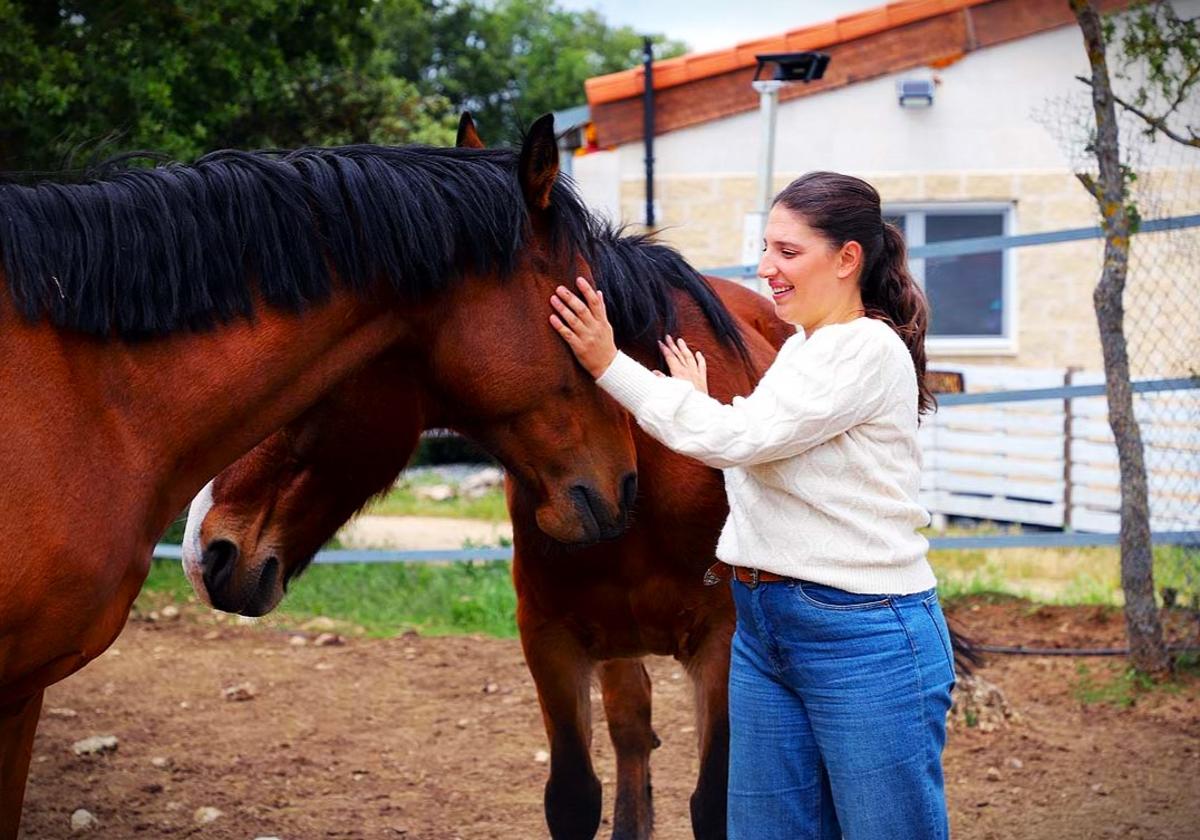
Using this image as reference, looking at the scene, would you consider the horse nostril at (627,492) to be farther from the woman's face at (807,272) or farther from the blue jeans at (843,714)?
the woman's face at (807,272)

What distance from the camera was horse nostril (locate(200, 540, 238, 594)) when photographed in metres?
2.99

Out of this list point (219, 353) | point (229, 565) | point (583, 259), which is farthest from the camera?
point (229, 565)

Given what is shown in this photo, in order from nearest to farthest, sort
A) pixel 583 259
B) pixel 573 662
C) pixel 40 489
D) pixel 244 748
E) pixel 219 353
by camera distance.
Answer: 1. pixel 40 489
2. pixel 219 353
3. pixel 583 259
4. pixel 573 662
5. pixel 244 748

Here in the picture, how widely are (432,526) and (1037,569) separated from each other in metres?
4.51

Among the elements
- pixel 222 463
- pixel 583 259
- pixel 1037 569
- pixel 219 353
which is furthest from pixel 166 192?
pixel 1037 569

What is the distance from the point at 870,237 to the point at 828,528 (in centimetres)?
58

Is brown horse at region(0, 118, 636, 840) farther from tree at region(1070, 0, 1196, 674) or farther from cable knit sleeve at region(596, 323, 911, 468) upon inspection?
tree at region(1070, 0, 1196, 674)

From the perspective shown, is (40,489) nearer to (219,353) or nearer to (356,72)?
(219,353)

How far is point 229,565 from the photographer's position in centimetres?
299

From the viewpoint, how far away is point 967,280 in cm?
997

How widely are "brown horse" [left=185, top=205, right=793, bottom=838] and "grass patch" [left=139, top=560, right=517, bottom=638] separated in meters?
3.22

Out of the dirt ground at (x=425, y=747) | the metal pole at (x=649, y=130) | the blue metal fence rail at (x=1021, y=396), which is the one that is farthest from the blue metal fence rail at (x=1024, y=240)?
the metal pole at (x=649, y=130)

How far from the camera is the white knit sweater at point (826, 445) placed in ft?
7.82

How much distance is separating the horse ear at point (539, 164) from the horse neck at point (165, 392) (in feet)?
1.19
